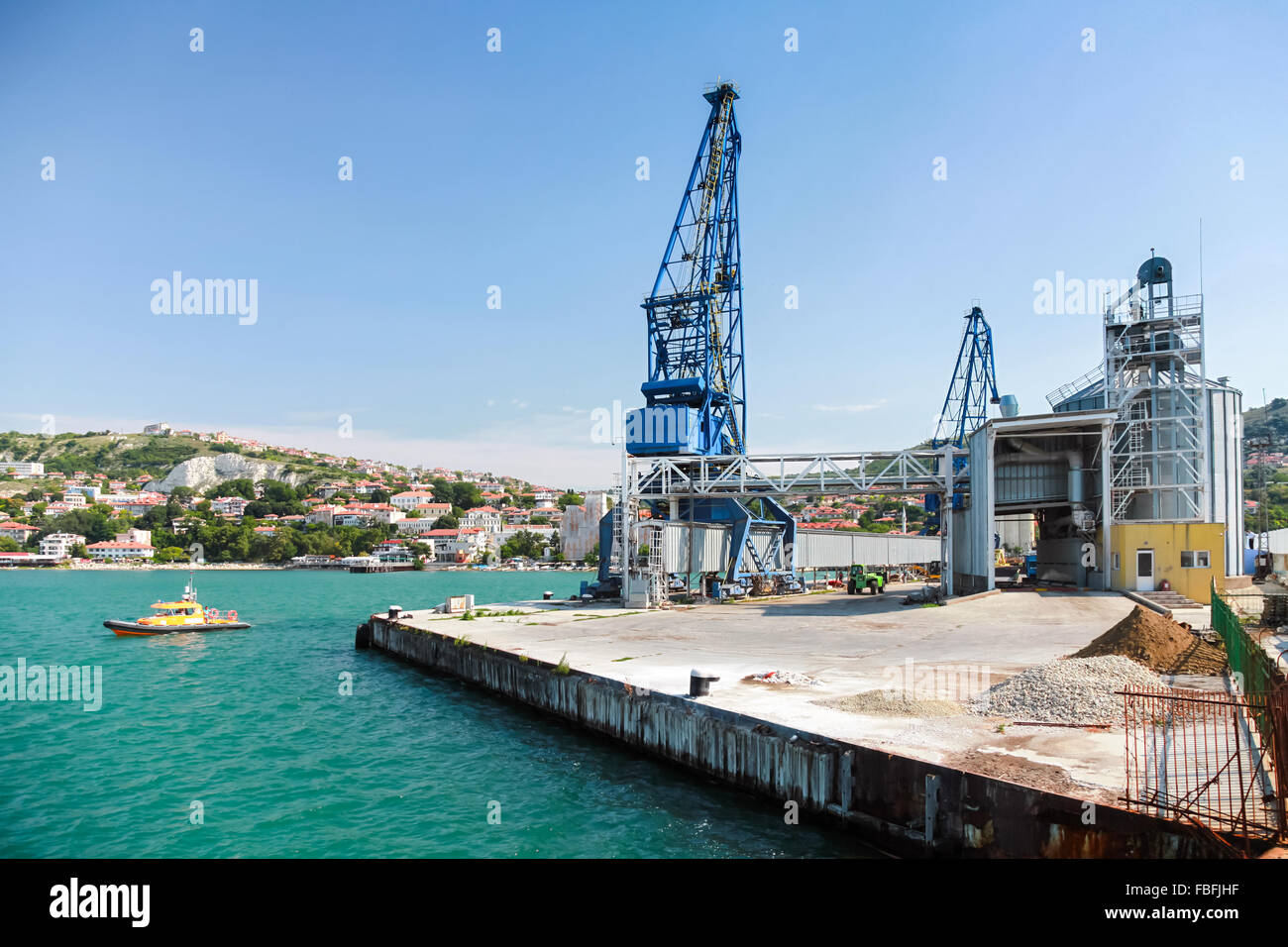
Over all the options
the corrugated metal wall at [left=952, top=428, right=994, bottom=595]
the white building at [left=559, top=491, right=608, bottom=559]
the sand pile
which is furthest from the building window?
the white building at [left=559, top=491, right=608, bottom=559]

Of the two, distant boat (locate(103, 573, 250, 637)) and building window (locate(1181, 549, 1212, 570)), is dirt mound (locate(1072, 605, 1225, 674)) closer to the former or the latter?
building window (locate(1181, 549, 1212, 570))

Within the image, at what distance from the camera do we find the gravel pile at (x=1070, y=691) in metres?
13.9

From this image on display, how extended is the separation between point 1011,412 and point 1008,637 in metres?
22.5

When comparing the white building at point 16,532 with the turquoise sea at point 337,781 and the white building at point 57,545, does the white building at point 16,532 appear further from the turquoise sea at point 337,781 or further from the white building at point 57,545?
the turquoise sea at point 337,781

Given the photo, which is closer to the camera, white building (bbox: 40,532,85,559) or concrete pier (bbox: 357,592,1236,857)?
concrete pier (bbox: 357,592,1236,857)

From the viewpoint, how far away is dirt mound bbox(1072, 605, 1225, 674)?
1680cm

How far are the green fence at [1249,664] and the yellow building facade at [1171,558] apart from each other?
15.5m

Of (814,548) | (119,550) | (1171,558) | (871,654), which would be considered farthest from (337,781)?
(119,550)

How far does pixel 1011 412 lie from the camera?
144 feet

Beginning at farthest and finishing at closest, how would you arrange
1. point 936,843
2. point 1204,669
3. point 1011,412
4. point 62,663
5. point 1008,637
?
1. point 1011,412
2. point 62,663
3. point 1008,637
4. point 1204,669
5. point 936,843

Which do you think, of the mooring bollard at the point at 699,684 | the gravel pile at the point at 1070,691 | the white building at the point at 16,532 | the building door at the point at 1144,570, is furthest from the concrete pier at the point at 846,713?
the white building at the point at 16,532

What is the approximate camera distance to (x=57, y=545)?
165750 millimetres
